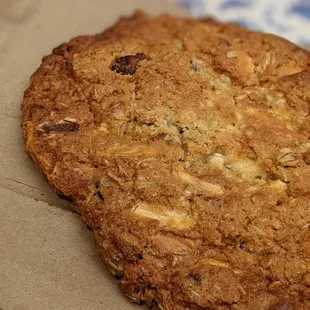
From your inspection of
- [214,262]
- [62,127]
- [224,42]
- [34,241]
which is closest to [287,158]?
[214,262]

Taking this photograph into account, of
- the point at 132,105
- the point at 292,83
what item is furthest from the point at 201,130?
the point at 292,83

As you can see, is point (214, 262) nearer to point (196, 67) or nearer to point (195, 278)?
point (195, 278)

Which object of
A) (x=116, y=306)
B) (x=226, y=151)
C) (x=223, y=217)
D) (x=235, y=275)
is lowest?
(x=116, y=306)

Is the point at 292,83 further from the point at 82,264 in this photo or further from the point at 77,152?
the point at 82,264

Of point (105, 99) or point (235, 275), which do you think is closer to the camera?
point (235, 275)

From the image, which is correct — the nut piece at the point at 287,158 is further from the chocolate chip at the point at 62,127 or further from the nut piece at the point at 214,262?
the chocolate chip at the point at 62,127

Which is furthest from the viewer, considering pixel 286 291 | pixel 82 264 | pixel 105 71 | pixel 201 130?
A: pixel 105 71

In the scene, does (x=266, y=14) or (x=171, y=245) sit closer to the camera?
(x=171, y=245)
